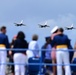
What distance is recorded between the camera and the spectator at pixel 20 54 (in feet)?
58.0

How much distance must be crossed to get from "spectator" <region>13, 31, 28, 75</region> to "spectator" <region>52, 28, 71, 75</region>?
3.55 feet

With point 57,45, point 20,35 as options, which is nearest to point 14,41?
point 20,35

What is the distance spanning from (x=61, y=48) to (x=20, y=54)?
1434 millimetres

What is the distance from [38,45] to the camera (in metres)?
18.5

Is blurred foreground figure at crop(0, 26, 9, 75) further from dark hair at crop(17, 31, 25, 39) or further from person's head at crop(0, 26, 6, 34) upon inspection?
dark hair at crop(17, 31, 25, 39)

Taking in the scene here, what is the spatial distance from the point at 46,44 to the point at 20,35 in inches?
46.9

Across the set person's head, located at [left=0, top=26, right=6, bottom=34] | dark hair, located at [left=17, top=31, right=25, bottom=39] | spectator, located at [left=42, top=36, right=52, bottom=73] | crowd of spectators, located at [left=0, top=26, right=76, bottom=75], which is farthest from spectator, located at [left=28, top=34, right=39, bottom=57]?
person's head, located at [left=0, top=26, right=6, bottom=34]

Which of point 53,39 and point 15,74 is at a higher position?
point 53,39

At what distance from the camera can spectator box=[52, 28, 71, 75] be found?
17547 millimetres

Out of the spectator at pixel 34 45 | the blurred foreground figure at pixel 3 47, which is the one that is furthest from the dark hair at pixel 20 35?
the spectator at pixel 34 45

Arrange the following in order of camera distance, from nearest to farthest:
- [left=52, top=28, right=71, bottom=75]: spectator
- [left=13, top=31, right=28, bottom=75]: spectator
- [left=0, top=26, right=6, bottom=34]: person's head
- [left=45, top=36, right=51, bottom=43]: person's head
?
[left=52, top=28, right=71, bottom=75]: spectator
[left=13, top=31, right=28, bottom=75]: spectator
[left=0, top=26, right=6, bottom=34]: person's head
[left=45, top=36, right=51, bottom=43]: person's head

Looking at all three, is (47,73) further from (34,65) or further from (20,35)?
(20,35)

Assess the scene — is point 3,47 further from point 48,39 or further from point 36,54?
point 48,39

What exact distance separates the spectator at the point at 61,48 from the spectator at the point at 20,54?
1.08 m
